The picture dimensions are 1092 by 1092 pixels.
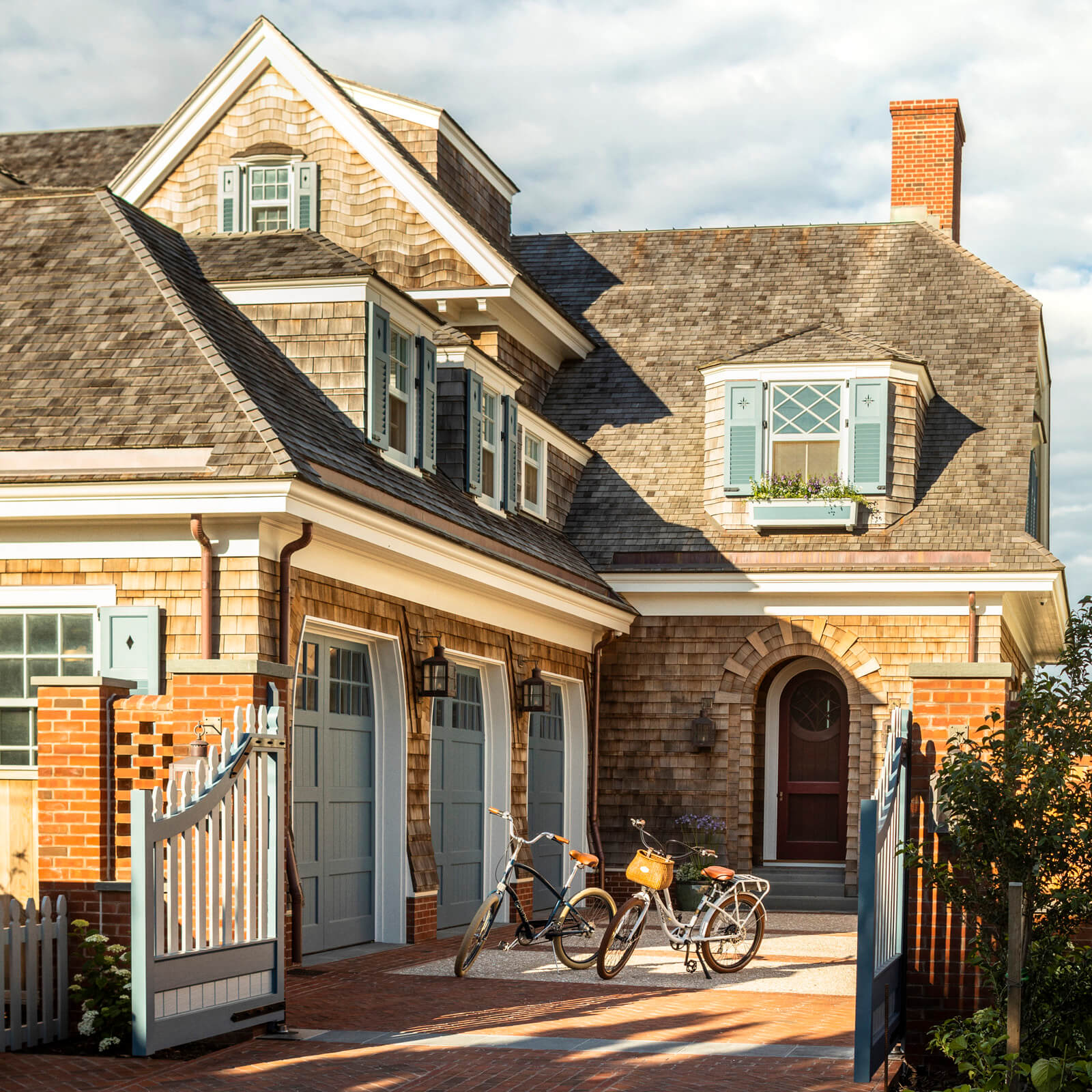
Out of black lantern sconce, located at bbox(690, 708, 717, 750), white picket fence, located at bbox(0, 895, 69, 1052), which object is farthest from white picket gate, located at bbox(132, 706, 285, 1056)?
black lantern sconce, located at bbox(690, 708, 717, 750)

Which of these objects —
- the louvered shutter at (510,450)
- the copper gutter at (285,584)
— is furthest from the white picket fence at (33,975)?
the louvered shutter at (510,450)

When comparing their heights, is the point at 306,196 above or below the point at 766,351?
above

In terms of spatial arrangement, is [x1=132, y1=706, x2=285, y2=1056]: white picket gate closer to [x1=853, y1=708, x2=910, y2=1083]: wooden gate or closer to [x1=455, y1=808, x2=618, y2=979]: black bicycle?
[x1=455, y1=808, x2=618, y2=979]: black bicycle

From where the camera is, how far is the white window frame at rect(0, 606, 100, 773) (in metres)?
12.0

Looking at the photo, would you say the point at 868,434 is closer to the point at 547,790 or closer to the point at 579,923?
the point at 547,790

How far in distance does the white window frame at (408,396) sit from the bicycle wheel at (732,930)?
527 cm

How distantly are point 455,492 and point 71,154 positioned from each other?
10142 mm

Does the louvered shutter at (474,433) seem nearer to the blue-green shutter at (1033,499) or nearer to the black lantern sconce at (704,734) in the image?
the black lantern sconce at (704,734)

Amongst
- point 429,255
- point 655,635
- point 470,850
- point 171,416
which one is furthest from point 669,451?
point 171,416

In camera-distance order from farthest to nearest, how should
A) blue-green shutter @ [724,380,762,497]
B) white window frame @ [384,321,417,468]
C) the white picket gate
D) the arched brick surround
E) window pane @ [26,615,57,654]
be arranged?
blue-green shutter @ [724,380,762,497] → the arched brick surround → white window frame @ [384,321,417,468] → window pane @ [26,615,57,654] → the white picket gate

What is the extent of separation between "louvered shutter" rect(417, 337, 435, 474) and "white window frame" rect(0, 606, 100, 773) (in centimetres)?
453

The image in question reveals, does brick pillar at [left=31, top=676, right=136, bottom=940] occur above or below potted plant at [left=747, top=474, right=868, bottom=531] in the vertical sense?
below

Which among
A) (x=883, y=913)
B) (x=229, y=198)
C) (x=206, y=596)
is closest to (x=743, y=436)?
(x=229, y=198)

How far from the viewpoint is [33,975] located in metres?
8.95
